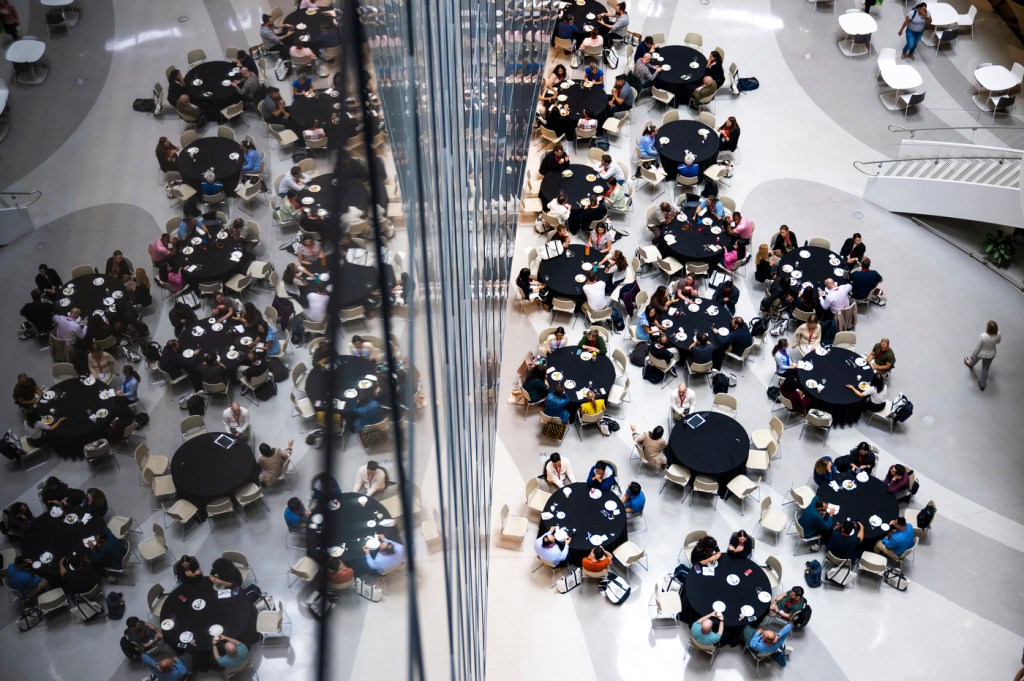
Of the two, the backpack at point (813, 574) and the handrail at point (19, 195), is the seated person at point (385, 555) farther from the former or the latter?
the backpack at point (813, 574)

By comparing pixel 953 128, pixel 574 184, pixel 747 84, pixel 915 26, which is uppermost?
pixel 915 26

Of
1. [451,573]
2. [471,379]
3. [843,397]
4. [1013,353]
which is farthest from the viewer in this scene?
[1013,353]

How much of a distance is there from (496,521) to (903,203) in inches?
378

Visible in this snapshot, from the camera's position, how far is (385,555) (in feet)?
6.75

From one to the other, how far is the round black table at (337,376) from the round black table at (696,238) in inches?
621

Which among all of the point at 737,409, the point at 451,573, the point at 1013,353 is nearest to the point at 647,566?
the point at 737,409

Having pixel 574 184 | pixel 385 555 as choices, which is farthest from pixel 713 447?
pixel 385 555

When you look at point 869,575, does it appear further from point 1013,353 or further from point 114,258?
point 114,258

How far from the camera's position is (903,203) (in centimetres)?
1806

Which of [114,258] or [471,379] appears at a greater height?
[114,258]

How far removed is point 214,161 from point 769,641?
11753 millimetres

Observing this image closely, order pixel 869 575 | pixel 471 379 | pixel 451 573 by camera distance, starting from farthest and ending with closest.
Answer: pixel 869 575 → pixel 471 379 → pixel 451 573

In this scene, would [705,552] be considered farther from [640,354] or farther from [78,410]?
[78,410]

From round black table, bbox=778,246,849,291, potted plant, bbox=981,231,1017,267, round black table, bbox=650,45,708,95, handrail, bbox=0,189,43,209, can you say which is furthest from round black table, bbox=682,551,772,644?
handrail, bbox=0,189,43,209
